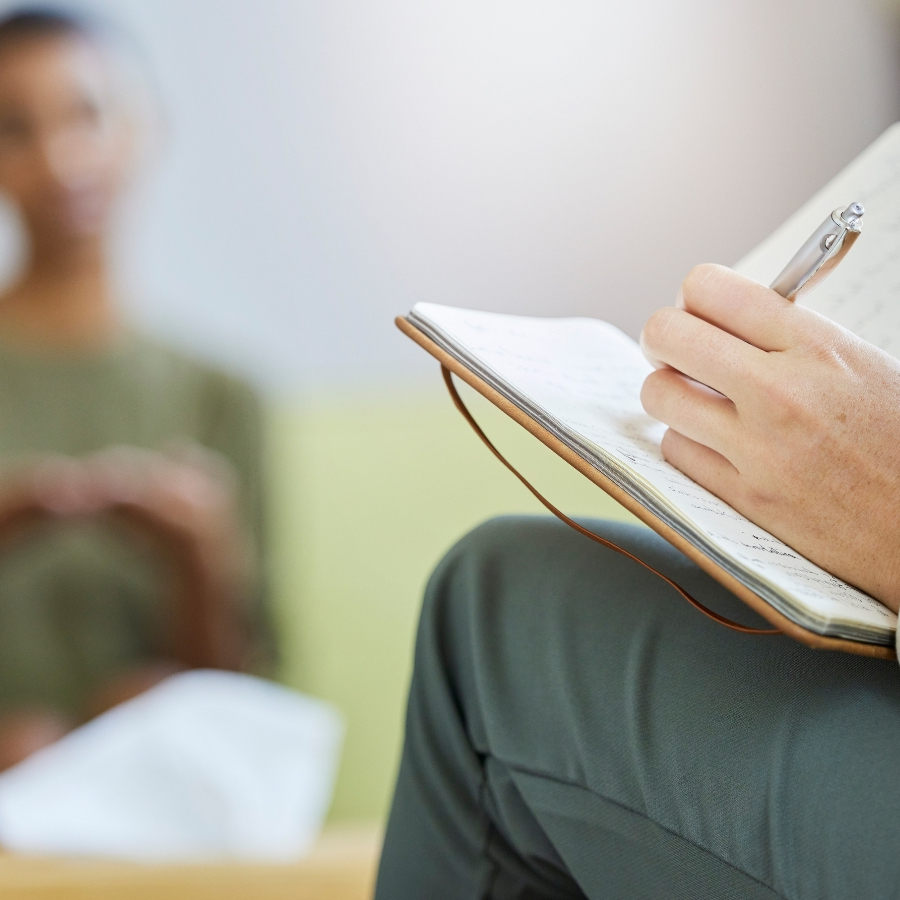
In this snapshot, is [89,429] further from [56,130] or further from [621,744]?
[621,744]

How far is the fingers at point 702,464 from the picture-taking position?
35 centimetres

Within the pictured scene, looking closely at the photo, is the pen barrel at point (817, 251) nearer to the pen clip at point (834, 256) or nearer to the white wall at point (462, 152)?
the pen clip at point (834, 256)

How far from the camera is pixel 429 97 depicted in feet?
5.19

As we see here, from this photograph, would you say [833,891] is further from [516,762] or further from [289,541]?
[289,541]

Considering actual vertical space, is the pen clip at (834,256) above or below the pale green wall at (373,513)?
above

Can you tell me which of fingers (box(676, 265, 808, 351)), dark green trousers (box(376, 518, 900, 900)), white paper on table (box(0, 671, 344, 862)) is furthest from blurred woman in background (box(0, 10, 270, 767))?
fingers (box(676, 265, 808, 351))

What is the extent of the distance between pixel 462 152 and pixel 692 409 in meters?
1.34

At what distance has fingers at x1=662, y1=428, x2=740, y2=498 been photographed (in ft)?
1.13

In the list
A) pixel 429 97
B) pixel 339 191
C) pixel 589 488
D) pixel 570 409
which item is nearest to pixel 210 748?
pixel 589 488

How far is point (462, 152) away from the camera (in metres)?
1.59

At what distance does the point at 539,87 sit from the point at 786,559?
4.82ft

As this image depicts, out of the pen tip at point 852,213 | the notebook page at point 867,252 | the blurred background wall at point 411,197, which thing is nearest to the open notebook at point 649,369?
the notebook page at point 867,252

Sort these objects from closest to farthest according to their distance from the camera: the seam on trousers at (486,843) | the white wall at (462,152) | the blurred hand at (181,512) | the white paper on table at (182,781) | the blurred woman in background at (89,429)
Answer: the seam on trousers at (486,843) < the white paper on table at (182,781) < the blurred hand at (181,512) < the blurred woman in background at (89,429) < the white wall at (462,152)

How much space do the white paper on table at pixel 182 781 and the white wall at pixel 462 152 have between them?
567 mm
